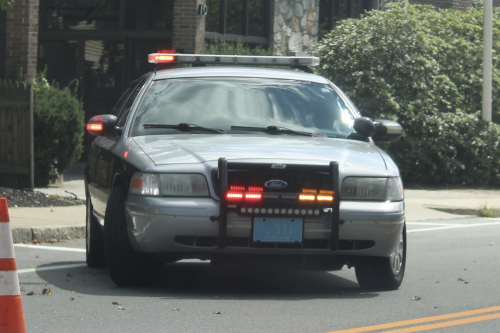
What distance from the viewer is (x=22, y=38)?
15906mm

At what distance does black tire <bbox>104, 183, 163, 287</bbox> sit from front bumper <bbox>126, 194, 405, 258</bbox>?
0.39 ft

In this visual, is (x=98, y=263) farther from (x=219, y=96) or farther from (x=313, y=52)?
(x=313, y=52)

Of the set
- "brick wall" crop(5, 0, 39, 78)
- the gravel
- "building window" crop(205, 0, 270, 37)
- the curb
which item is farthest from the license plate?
"building window" crop(205, 0, 270, 37)

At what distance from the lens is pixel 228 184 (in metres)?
6.41

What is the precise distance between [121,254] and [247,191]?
1.04 meters

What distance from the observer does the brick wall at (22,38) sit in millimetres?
15867

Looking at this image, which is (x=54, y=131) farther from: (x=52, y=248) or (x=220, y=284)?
(x=220, y=284)

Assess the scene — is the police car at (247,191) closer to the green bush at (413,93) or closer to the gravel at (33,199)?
the gravel at (33,199)

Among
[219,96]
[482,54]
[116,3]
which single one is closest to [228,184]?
[219,96]

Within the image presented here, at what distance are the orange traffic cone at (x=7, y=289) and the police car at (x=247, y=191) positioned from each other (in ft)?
5.23

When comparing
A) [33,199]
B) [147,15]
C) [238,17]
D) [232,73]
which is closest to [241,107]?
[232,73]

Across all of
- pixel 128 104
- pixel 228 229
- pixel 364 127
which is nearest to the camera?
pixel 228 229

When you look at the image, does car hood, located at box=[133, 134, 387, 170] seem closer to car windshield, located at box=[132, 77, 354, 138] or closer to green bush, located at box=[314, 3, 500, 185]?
car windshield, located at box=[132, 77, 354, 138]

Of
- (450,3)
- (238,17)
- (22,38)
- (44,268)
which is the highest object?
(450,3)
